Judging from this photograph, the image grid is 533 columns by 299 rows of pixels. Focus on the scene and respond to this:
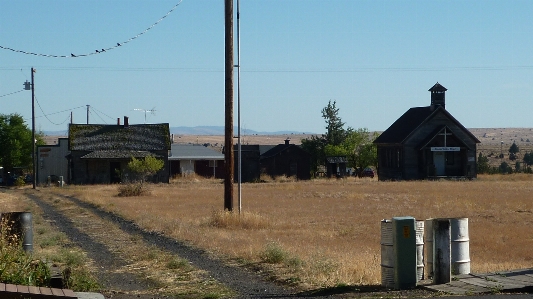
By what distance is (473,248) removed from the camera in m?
18.7

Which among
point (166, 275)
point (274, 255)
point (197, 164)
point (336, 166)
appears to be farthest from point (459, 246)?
point (336, 166)

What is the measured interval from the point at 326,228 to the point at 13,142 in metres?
55.7

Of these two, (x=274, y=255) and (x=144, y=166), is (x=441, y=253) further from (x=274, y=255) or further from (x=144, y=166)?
(x=144, y=166)

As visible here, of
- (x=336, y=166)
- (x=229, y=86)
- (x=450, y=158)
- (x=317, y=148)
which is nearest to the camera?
(x=229, y=86)

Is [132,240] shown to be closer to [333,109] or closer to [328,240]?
[328,240]

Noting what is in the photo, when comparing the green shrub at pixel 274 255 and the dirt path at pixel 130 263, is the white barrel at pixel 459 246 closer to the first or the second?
the dirt path at pixel 130 263

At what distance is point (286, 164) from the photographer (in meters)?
73.4

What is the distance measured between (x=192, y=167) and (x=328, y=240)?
54.2 meters

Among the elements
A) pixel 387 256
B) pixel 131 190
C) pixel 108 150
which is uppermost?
pixel 108 150

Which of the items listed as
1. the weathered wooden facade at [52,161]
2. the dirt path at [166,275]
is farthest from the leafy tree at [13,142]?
the dirt path at [166,275]

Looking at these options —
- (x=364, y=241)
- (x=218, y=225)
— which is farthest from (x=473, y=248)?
(x=218, y=225)

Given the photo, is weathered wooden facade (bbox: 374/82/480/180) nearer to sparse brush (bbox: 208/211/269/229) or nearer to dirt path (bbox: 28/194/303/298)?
dirt path (bbox: 28/194/303/298)

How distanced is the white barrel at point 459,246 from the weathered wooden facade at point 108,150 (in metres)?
51.7

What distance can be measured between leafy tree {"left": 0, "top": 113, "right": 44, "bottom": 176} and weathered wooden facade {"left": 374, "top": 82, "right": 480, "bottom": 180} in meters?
34.5
